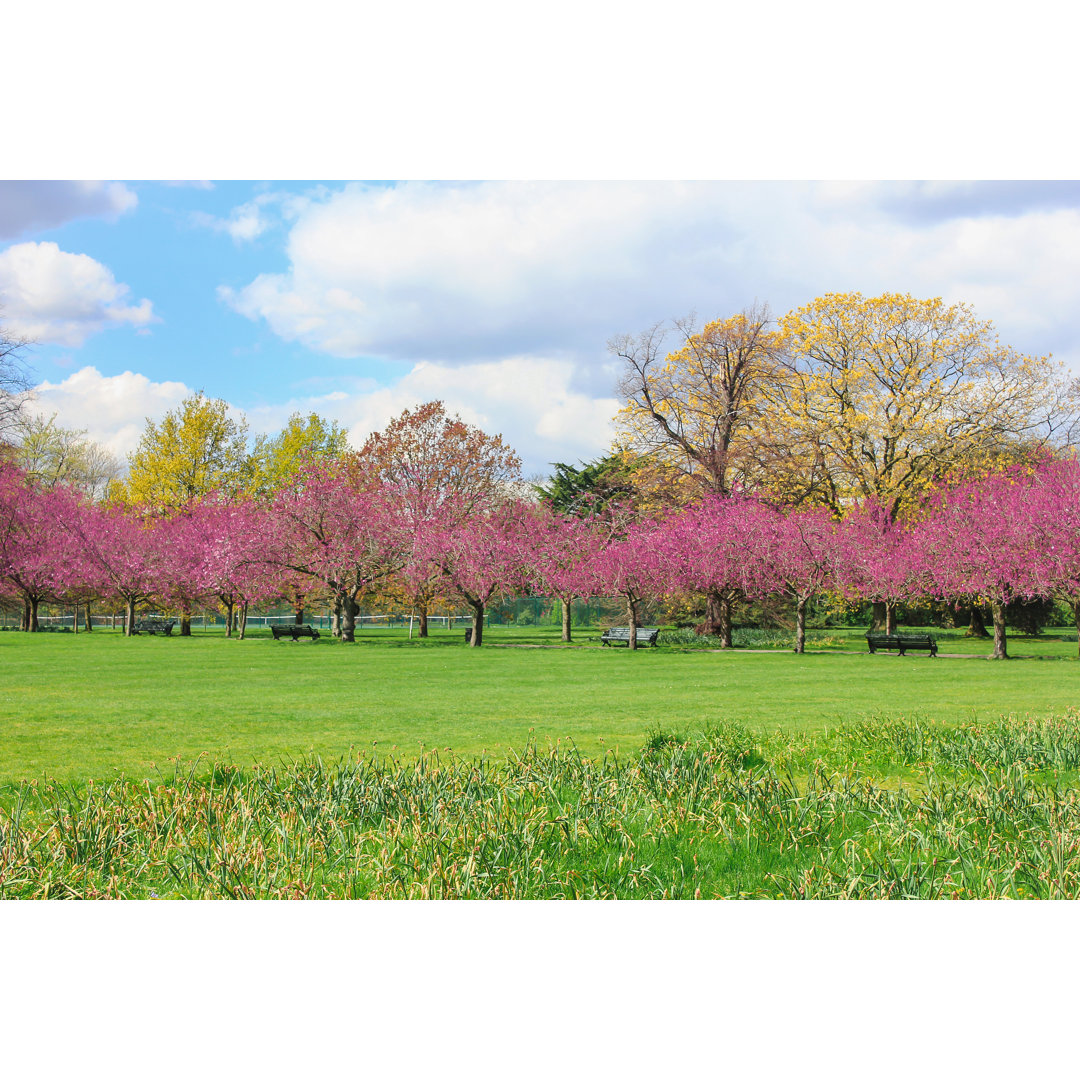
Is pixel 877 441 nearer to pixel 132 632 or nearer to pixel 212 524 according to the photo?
pixel 212 524

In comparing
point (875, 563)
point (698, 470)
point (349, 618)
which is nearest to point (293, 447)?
point (349, 618)

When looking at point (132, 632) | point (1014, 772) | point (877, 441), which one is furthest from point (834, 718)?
point (132, 632)

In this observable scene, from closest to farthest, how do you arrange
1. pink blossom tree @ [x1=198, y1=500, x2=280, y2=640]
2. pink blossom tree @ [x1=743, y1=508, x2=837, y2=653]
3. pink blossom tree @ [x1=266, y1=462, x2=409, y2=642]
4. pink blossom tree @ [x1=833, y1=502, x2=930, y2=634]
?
pink blossom tree @ [x1=833, y1=502, x2=930, y2=634]
pink blossom tree @ [x1=743, y1=508, x2=837, y2=653]
pink blossom tree @ [x1=266, y1=462, x2=409, y2=642]
pink blossom tree @ [x1=198, y1=500, x2=280, y2=640]

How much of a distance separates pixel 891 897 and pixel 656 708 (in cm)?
622

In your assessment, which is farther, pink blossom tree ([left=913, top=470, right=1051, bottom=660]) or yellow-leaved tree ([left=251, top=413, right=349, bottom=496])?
yellow-leaved tree ([left=251, top=413, right=349, bottom=496])

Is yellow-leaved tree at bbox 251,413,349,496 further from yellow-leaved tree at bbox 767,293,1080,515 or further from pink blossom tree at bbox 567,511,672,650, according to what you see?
yellow-leaved tree at bbox 767,293,1080,515

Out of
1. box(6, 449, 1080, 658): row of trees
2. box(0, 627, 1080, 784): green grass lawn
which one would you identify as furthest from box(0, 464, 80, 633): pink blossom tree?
box(0, 627, 1080, 784): green grass lawn

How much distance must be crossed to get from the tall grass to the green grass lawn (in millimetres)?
1268

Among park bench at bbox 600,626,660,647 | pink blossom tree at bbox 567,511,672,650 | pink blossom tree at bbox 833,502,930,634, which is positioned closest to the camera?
pink blossom tree at bbox 833,502,930,634

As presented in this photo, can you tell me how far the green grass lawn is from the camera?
700cm

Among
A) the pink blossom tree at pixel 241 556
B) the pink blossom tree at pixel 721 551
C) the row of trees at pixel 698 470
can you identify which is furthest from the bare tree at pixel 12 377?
the pink blossom tree at pixel 721 551

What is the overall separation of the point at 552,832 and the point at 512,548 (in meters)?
19.4

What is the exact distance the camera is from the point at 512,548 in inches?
924

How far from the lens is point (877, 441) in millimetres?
26062
